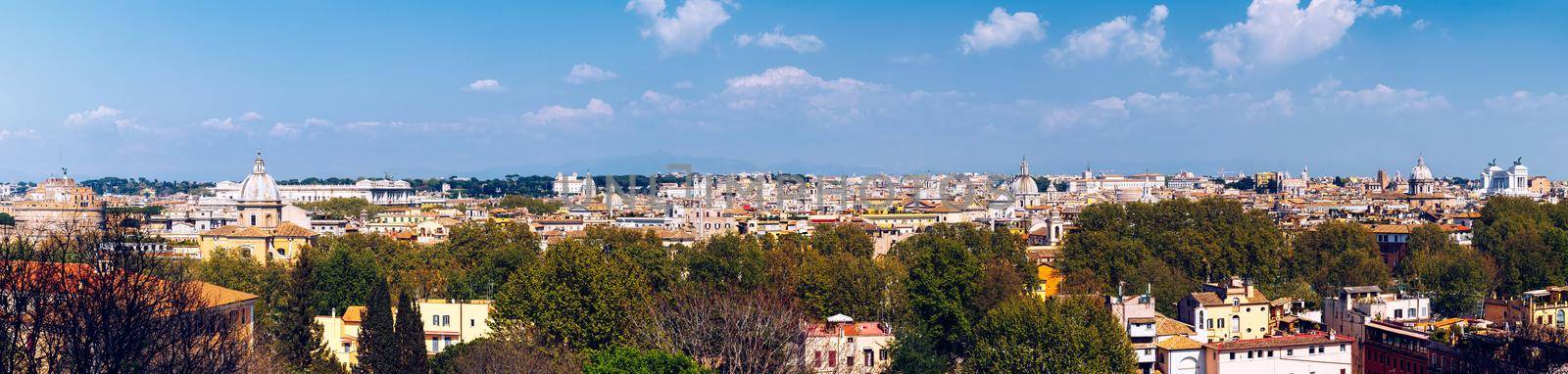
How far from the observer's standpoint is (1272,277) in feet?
119

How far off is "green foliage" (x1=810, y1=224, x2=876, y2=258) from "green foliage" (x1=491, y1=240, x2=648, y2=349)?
16.6m

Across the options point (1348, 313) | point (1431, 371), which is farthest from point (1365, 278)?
point (1431, 371)

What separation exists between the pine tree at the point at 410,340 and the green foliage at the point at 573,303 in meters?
2.08

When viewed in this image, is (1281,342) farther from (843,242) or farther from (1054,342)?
(843,242)

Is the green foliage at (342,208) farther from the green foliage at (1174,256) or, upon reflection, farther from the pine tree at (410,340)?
the pine tree at (410,340)

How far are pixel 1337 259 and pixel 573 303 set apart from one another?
2189 cm

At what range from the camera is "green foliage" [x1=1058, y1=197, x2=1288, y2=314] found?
107 ft

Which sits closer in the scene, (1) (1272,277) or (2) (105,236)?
(2) (105,236)

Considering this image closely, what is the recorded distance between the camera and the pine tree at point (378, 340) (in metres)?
20.9

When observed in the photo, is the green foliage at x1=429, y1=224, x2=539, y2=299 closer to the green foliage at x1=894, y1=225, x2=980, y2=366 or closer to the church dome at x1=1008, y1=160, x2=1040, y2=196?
the green foliage at x1=894, y1=225, x2=980, y2=366

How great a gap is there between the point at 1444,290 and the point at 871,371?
52.0 feet

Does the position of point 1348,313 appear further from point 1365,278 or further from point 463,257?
point 463,257

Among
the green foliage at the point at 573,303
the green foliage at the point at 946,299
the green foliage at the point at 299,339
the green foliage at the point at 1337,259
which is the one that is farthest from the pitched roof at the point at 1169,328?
the green foliage at the point at 299,339

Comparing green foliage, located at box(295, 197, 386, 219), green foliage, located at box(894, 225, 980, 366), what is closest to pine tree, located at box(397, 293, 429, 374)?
green foliage, located at box(894, 225, 980, 366)
